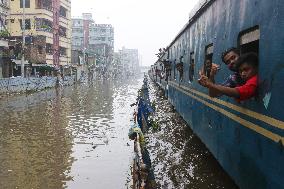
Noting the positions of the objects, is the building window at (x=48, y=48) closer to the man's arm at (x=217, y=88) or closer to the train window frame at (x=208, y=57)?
the train window frame at (x=208, y=57)

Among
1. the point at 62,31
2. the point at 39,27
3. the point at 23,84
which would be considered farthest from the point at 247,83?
the point at 62,31

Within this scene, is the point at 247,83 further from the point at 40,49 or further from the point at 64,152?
the point at 40,49

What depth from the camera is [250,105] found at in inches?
197

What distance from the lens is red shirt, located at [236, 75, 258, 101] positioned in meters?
4.55

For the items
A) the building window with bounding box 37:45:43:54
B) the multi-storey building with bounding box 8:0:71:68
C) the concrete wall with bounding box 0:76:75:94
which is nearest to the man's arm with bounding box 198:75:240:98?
the concrete wall with bounding box 0:76:75:94

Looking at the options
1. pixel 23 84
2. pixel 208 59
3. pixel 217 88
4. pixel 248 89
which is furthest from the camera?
pixel 23 84

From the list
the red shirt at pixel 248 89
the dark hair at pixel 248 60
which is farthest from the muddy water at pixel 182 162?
the dark hair at pixel 248 60

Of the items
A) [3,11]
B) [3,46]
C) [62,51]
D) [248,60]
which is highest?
[3,11]

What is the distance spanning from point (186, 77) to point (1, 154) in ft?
20.1

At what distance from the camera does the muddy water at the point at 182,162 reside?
23.9 feet

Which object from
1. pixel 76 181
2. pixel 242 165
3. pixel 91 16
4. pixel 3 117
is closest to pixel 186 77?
pixel 76 181

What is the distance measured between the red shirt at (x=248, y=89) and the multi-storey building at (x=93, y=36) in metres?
91.4

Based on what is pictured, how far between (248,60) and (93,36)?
13104 centimetres

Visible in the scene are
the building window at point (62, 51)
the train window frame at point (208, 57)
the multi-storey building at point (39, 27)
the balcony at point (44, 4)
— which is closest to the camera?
the train window frame at point (208, 57)
